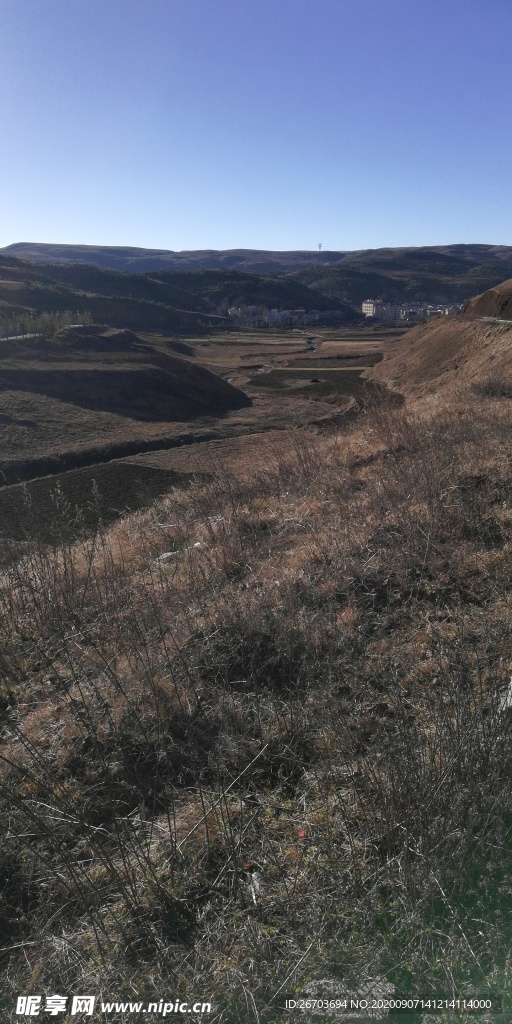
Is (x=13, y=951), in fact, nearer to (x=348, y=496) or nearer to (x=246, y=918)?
(x=246, y=918)

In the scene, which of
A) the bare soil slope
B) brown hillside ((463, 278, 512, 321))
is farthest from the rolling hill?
brown hillside ((463, 278, 512, 321))

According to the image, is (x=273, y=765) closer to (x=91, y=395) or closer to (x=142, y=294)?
(x=91, y=395)

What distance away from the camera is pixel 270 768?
3.18 metres

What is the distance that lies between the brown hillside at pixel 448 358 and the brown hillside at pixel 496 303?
125 cm

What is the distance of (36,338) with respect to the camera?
4216 centimetres

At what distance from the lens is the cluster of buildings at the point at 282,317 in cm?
10082

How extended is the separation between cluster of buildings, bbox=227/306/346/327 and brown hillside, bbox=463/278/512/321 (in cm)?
6457

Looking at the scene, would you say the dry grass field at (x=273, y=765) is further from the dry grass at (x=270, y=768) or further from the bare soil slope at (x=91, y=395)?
the bare soil slope at (x=91, y=395)

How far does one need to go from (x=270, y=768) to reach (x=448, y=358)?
100ft

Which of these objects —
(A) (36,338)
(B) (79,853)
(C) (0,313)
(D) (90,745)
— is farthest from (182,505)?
(C) (0,313)

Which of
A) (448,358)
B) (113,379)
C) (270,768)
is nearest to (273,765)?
(270,768)

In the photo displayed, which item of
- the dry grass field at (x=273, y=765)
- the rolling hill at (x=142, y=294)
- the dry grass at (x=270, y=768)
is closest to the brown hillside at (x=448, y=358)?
the dry grass field at (x=273, y=765)

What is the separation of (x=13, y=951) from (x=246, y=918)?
2.82 ft

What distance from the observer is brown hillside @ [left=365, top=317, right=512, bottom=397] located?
24.1 metres
